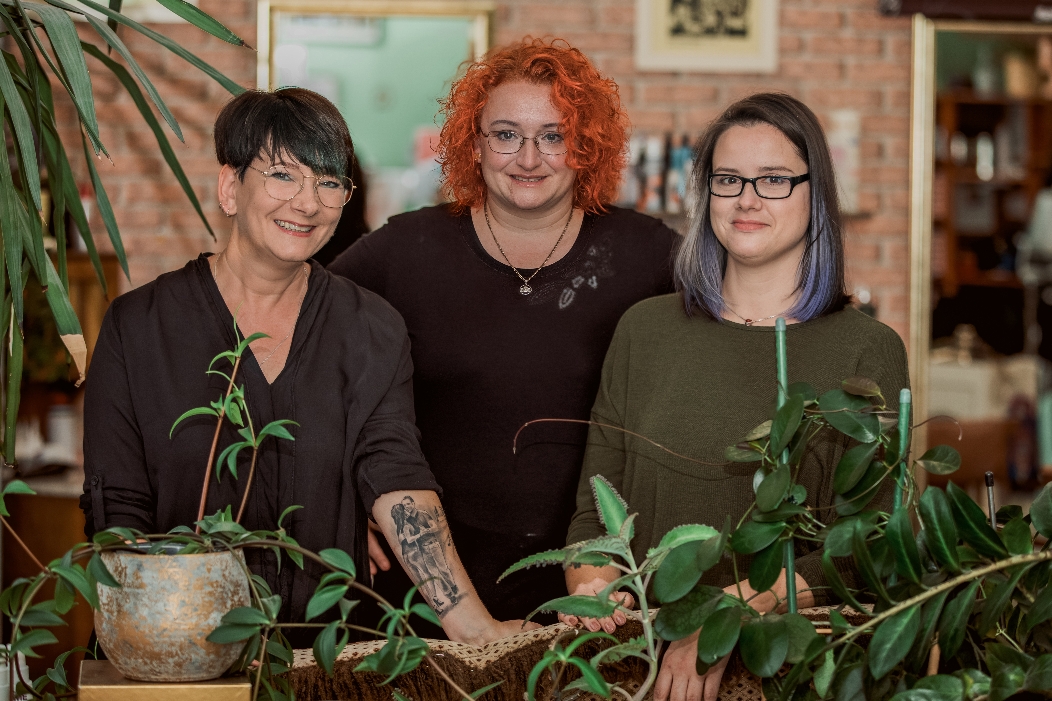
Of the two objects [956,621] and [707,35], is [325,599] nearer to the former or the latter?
[956,621]

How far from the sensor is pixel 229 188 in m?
Result: 1.51

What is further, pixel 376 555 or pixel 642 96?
pixel 642 96

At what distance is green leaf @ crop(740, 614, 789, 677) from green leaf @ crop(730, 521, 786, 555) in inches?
2.4

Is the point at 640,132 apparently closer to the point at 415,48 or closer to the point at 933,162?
the point at 415,48

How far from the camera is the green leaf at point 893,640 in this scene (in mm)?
817

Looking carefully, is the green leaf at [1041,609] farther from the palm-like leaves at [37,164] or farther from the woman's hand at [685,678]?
the palm-like leaves at [37,164]

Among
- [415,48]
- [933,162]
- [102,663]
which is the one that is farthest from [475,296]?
[933,162]

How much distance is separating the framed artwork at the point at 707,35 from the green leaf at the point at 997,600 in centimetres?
346

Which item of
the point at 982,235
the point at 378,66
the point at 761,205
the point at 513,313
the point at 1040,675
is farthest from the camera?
the point at 982,235

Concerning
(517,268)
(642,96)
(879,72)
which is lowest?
(517,268)

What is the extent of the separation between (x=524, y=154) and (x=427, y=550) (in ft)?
2.48

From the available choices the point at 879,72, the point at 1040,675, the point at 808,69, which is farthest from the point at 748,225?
the point at 879,72

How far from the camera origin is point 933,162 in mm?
4160

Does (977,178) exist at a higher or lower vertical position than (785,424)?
higher
